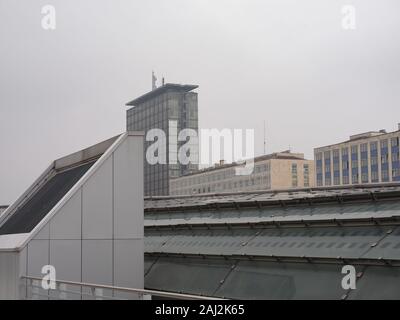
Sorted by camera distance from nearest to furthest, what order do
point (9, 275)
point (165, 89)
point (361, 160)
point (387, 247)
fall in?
1. point (387, 247)
2. point (9, 275)
3. point (361, 160)
4. point (165, 89)

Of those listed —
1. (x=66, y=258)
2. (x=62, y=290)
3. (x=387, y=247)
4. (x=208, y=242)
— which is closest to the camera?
(x=62, y=290)

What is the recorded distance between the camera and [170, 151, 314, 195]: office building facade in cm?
14675

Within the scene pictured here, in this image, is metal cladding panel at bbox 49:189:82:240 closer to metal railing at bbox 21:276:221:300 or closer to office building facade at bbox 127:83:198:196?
metal railing at bbox 21:276:221:300

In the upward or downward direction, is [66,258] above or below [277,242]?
below

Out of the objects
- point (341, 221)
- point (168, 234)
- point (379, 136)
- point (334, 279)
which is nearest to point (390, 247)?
point (334, 279)

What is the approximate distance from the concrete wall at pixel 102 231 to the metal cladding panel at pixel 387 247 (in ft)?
20.5

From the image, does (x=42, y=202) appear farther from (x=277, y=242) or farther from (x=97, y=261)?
(x=277, y=242)

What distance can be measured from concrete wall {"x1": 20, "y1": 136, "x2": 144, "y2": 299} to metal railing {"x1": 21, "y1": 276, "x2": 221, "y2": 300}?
105 cm

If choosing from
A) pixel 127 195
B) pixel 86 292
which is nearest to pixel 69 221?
pixel 127 195

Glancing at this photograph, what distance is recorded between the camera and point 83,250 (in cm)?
1802

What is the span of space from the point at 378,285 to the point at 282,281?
3.07m

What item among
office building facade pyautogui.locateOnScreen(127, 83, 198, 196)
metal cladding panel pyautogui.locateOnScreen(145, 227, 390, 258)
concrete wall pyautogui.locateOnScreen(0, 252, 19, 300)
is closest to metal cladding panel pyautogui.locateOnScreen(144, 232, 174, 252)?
metal cladding panel pyautogui.locateOnScreen(145, 227, 390, 258)

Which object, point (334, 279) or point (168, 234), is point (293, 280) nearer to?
point (334, 279)

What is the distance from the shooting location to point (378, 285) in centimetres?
1448
